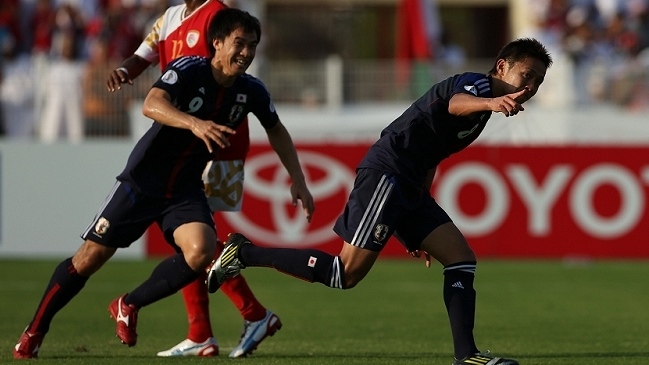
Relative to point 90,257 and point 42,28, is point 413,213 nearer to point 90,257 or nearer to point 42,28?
point 90,257

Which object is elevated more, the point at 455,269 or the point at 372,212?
the point at 372,212

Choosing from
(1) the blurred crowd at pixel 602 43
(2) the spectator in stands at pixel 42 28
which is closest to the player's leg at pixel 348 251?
(2) the spectator in stands at pixel 42 28

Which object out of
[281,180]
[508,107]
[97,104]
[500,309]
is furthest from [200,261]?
[97,104]

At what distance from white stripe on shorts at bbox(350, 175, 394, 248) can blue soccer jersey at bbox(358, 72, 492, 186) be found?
114 millimetres

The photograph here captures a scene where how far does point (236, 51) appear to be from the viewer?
7.84 metres

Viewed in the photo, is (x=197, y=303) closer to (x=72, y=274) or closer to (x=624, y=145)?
(x=72, y=274)

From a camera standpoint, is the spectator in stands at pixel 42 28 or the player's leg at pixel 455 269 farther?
the spectator in stands at pixel 42 28

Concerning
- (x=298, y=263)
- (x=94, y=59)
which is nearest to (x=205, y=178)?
(x=298, y=263)

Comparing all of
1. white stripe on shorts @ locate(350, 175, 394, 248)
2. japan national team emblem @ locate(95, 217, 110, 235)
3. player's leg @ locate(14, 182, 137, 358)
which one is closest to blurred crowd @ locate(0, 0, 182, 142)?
player's leg @ locate(14, 182, 137, 358)

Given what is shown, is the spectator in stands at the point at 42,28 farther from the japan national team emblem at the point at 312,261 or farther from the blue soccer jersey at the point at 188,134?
the japan national team emblem at the point at 312,261

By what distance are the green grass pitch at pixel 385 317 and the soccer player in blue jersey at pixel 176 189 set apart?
415 millimetres

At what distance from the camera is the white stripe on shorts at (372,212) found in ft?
24.8

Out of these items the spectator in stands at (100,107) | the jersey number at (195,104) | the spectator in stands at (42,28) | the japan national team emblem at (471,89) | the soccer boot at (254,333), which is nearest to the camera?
the japan national team emblem at (471,89)

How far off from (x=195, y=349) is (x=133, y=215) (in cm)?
117
